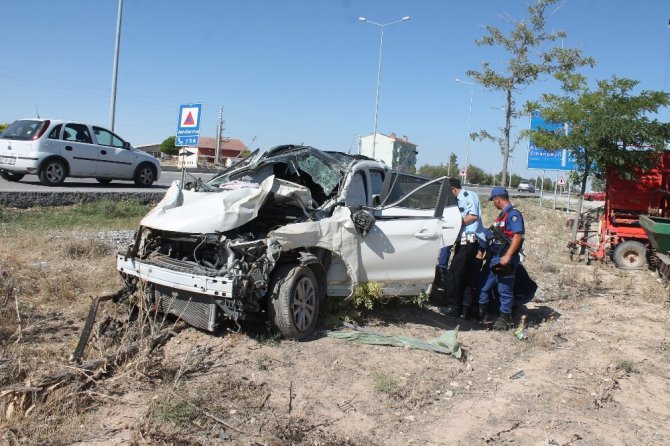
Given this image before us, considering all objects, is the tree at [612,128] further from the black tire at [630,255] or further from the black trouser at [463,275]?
the black trouser at [463,275]

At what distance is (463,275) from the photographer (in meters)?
6.83

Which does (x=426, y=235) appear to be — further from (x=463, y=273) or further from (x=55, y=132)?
(x=55, y=132)

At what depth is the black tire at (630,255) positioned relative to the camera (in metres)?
11.0

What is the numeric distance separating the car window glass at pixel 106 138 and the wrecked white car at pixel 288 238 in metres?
9.84

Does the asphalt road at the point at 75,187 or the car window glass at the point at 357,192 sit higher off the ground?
the car window glass at the point at 357,192

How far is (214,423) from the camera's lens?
3.59 metres

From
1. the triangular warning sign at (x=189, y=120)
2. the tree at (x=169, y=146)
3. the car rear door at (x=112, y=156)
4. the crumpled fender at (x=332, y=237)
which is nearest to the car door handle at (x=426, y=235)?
the crumpled fender at (x=332, y=237)

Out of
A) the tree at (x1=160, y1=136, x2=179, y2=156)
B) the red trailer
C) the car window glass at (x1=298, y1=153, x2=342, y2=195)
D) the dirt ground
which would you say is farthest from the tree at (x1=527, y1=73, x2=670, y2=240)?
the tree at (x1=160, y1=136, x2=179, y2=156)

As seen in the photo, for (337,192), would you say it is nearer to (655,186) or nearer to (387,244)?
(387,244)

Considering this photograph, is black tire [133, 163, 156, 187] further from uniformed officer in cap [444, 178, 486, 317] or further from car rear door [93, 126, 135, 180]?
uniformed officer in cap [444, 178, 486, 317]

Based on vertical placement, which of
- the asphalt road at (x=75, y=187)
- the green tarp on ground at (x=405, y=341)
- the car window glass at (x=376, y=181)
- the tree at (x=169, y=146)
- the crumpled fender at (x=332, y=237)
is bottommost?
the green tarp on ground at (x=405, y=341)

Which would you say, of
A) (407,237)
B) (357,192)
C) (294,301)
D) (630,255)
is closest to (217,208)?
(294,301)

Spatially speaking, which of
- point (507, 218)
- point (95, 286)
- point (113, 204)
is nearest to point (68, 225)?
point (113, 204)

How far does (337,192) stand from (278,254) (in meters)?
1.41
